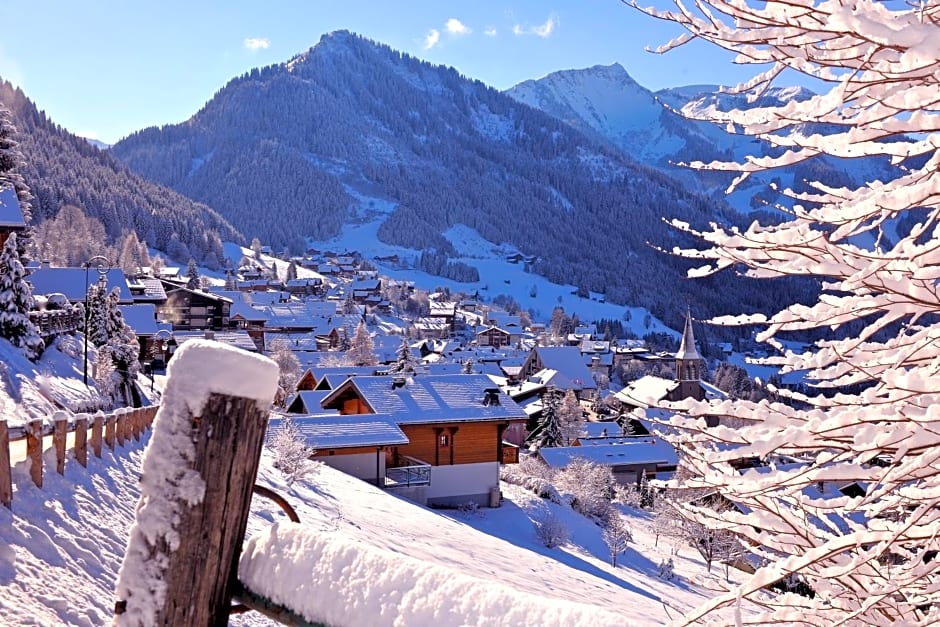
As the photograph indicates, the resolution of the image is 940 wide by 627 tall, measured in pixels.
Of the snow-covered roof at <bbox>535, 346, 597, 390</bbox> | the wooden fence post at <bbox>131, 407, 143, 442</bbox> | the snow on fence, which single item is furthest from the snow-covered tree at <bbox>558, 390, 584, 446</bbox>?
the snow on fence

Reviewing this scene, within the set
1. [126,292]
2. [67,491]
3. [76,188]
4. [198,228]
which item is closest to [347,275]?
[198,228]

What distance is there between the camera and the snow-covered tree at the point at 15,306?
21.9 metres

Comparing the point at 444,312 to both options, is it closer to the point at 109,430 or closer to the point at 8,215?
the point at 8,215

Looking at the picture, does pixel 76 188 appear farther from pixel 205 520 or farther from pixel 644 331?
pixel 205 520

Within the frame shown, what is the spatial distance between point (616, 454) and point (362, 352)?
107 ft

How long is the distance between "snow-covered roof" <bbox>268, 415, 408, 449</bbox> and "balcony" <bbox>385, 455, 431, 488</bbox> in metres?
1.19

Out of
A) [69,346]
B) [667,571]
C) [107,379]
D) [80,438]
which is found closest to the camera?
[80,438]

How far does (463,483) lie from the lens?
2750cm

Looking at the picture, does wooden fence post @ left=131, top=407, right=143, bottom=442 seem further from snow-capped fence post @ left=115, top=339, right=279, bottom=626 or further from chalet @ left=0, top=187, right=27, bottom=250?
snow-capped fence post @ left=115, top=339, right=279, bottom=626

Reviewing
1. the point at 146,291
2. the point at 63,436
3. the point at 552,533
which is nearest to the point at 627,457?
the point at 552,533

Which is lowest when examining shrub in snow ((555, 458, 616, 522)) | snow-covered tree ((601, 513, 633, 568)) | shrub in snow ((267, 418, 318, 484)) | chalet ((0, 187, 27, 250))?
shrub in snow ((555, 458, 616, 522))

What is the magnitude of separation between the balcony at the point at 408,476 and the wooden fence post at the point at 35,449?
59.9 ft

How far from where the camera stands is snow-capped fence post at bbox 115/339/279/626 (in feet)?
4.89

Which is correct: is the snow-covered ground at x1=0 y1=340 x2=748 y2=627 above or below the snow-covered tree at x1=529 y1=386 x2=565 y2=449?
above
